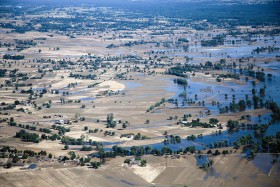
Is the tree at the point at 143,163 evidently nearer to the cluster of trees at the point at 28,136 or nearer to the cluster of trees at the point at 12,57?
the cluster of trees at the point at 28,136

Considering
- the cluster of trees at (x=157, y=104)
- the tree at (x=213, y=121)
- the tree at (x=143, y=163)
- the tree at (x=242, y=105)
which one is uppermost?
the tree at (x=242, y=105)

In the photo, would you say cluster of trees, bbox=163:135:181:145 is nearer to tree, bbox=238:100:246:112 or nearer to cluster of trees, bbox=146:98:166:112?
cluster of trees, bbox=146:98:166:112

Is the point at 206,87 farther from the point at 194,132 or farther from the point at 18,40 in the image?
the point at 18,40

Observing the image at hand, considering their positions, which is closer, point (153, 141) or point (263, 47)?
point (153, 141)

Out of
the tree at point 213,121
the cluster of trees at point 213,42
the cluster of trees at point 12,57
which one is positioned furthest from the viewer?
the cluster of trees at point 213,42

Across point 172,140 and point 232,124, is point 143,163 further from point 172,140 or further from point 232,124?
point 232,124

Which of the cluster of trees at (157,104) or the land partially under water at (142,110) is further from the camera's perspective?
the cluster of trees at (157,104)

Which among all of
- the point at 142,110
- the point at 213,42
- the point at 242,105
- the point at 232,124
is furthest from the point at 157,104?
the point at 213,42

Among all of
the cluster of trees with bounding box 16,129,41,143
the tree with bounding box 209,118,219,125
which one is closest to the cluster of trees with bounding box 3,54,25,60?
the cluster of trees with bounding box 16,129,41,143

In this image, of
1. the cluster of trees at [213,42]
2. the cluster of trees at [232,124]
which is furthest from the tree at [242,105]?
the cluster of trees at [213,42]

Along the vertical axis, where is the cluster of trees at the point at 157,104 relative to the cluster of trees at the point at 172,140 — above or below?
above

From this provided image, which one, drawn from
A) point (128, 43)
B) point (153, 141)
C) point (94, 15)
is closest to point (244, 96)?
point (153, 141)
